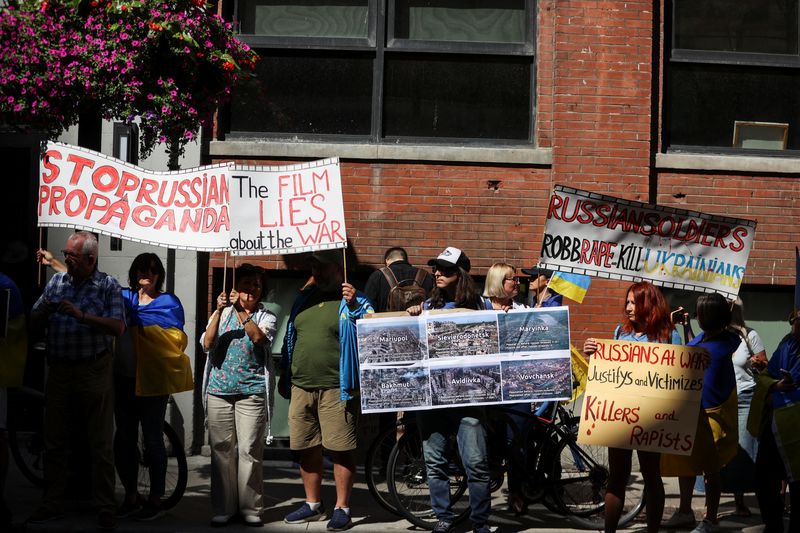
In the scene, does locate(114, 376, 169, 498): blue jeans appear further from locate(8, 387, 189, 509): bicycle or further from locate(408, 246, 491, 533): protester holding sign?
locate(408, 246, 491, 533): protester holding sign

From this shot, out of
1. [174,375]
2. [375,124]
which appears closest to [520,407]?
[174,375]

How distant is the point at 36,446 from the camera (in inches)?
337

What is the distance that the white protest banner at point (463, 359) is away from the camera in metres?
7.41

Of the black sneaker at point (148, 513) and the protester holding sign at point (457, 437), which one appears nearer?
the protester holding sign at point (457, 437)

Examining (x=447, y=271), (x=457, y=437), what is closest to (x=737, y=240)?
(x=447, y=271)

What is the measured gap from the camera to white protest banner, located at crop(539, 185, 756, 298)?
26.3ft

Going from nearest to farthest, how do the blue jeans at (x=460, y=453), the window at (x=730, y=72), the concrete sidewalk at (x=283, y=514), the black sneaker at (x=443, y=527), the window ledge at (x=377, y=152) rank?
the blue jeans at (x=460, y=453) < the black sneaker at (x=443, y=527) < the concrete sidewalk at (x=283, y=514) < the window ledge at (x=377, y=152) < the window at (x=730, y=72)

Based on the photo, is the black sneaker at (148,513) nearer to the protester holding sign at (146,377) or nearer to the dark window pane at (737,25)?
the protester holding sign at (146,377)

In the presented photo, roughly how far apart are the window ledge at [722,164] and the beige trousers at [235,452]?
4.84 m

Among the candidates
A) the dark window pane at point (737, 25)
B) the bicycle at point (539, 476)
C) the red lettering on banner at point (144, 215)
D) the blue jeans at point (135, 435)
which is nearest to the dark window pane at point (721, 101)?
the dark window pane at point (737, 25)

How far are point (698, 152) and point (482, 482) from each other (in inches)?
190

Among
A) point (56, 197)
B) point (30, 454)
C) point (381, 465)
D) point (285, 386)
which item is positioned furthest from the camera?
point (30, 454)

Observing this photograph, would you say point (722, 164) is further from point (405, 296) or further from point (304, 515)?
point (304, 515)

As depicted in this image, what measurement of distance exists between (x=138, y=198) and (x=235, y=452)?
6.49ft
